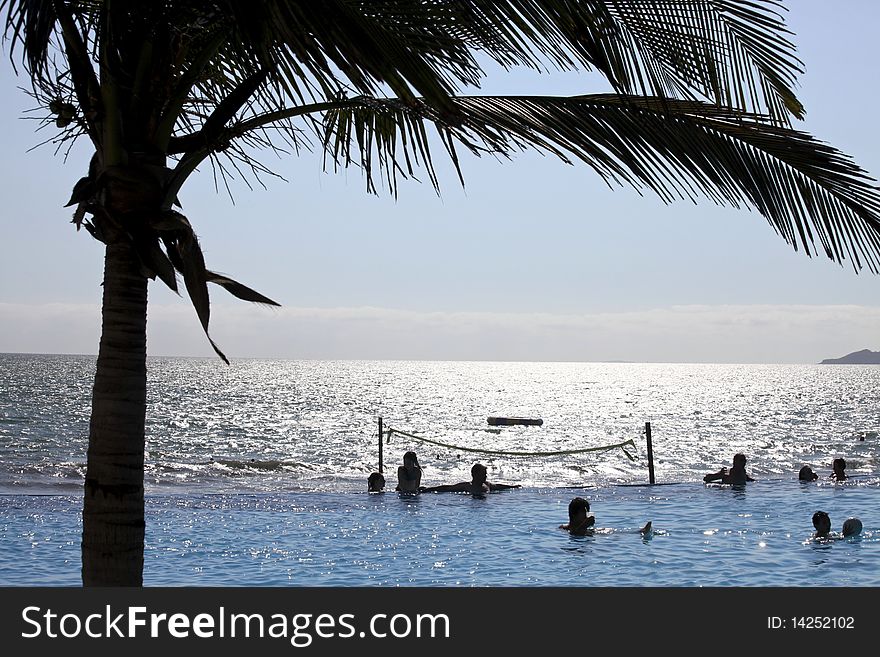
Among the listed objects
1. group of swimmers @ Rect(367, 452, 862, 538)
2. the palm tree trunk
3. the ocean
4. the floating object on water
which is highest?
the palm tree trunk

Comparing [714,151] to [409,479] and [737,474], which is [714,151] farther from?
[737,474]

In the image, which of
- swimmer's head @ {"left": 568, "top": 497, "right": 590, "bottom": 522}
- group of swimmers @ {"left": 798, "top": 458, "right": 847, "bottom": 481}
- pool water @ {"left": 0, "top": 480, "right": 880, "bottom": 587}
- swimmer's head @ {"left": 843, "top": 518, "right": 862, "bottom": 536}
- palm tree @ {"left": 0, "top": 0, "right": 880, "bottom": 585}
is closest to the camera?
palm tree @ {"left": 0, "top": 0, "right": 880, "bottom": 585}

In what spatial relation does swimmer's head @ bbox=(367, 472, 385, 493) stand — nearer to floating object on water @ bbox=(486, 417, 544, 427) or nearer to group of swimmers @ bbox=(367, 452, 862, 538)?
group of swimmers @ bbox=(367, 452, 862, 538)

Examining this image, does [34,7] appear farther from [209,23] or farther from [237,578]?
[237,578]

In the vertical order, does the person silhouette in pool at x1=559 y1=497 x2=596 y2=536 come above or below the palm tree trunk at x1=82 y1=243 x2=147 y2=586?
below

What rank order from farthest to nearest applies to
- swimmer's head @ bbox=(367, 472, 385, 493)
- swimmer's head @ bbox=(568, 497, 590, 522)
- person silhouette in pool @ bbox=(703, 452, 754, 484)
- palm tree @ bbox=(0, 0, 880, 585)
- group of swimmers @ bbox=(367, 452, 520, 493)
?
person silhouette in pool @ bbox=(703, 452, 754, 484) < swimmer's head @ bbox=(367, 472, 385, 493) < group of swimmers @ bbox=(367, 452, 520, 493) < swimmer's head @ bbox=(568, 497, 590, 522) < palm tree @ bbox=(0, 0, 880, 585)

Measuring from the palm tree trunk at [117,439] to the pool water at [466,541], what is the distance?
28.1 ft

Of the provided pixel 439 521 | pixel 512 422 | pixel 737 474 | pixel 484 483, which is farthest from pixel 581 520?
pixel 512 422

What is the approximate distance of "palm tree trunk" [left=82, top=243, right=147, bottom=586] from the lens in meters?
4.03

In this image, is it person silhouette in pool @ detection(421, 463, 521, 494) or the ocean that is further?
person silhouette in pool @ detection(421, 463, 521, 494)

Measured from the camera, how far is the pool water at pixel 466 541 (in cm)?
1282

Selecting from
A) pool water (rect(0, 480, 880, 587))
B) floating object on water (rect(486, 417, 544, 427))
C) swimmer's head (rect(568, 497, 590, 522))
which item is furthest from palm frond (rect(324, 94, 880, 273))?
floating object on water (rect(486, 417, 544, 427))

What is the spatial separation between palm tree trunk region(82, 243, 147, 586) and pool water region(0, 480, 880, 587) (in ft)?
28.1

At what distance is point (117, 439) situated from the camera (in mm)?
4074
